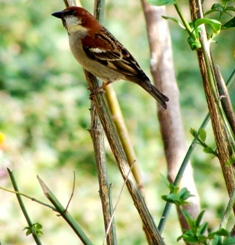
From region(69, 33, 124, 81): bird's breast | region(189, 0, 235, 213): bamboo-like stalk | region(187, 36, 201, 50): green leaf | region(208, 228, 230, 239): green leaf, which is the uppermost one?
region(69, 33, 124, 81): bird's breast

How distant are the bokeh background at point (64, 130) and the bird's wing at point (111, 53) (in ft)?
5.12

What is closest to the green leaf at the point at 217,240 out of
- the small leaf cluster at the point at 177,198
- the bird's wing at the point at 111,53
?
the small leaf cluster at the point at 177,198

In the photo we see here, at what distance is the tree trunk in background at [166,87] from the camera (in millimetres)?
1961

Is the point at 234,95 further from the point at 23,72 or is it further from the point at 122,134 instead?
the point at 122,134

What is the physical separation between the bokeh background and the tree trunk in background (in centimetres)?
200

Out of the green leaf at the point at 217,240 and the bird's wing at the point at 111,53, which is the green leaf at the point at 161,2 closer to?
the green leaf at the point at 217,240

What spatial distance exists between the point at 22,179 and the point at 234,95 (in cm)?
183

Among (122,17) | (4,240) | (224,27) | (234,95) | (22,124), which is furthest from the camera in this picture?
(122,17)

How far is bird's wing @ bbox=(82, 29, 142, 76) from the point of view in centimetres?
261

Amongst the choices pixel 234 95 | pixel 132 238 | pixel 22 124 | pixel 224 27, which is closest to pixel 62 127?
pixel 22 124

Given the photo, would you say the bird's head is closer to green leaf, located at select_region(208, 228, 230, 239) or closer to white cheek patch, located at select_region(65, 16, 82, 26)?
white cheek patch, located at select_region(65, 16, 82, 26)

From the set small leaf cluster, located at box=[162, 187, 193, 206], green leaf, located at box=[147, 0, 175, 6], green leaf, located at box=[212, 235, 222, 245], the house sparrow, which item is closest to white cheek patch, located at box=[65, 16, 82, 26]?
the house sparrow

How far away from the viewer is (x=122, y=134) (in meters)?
1.93

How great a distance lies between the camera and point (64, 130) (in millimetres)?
4566
